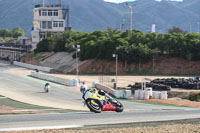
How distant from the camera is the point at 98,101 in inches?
727

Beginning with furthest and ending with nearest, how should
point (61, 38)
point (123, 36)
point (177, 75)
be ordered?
point (61, 38)
point (123, 36)
point (177, 75)

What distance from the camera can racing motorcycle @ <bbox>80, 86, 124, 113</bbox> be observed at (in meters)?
18.3

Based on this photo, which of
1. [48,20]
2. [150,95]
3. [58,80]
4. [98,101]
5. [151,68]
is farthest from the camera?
[48,20]

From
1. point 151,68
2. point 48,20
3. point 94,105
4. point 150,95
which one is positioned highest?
point 48,20

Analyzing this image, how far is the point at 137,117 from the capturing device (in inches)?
741

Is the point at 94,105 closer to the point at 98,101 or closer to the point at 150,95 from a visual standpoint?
the point at 98,101

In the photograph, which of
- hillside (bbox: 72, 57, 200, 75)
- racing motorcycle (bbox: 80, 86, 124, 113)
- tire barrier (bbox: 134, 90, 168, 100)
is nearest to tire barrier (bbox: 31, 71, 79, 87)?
hillside (bbox: 72, 57, 200, 75)

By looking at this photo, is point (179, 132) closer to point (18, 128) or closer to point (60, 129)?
point (60, 129)

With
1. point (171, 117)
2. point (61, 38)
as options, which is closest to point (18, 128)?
point (171, 117)

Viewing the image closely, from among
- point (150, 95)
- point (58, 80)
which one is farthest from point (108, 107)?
point (58, 80)

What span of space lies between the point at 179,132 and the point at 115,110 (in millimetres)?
5442

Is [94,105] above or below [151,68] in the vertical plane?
below

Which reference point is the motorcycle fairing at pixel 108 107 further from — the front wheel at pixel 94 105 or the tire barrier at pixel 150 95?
the tire barrier at pixel 150 95

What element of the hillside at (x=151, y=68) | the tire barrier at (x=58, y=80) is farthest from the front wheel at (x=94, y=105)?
the hillside at (x=151, y=68)
